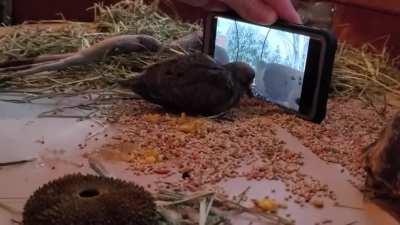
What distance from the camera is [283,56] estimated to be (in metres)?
0.99

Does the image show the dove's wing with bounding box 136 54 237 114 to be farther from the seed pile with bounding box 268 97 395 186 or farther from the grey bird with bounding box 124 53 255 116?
the seed pile with bounding box 268 97 395 186

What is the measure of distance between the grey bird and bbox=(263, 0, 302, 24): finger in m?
0.13

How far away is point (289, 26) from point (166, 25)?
59cm

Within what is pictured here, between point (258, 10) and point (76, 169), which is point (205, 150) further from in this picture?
point (258, 10)

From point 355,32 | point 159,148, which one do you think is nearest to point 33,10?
point 355,32

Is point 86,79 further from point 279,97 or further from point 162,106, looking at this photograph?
point 279,97

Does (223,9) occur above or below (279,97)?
above

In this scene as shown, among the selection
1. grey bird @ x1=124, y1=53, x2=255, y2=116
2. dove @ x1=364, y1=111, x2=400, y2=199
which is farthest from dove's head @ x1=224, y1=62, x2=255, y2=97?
dove @ x1=364, y1=111, x2=400, y2=199

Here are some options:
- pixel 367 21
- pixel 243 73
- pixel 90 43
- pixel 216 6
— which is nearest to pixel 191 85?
pixel 243 73

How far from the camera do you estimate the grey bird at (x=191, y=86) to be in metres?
0.92

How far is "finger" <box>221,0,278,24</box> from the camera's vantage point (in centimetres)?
96

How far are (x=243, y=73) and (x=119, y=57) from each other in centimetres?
35

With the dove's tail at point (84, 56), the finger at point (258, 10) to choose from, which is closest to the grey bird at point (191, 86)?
the finger at point (258, 10)

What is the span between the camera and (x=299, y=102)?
3.15 feet
